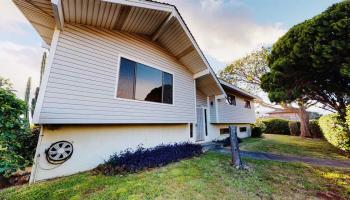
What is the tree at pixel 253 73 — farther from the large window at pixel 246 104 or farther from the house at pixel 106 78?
the house at pixel 106 78

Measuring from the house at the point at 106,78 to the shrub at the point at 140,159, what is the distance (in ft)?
1.61

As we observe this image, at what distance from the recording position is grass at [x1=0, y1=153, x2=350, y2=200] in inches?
132

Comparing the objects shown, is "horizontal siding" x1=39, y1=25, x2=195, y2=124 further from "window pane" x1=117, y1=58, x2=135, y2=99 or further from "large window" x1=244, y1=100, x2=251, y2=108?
"large window" x1=244, y1=100, x2=251, y2=108

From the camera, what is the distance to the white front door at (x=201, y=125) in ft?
33.9

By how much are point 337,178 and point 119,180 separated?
633cm

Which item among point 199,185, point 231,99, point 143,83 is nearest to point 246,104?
point 231,99

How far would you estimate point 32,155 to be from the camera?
13.8 ft

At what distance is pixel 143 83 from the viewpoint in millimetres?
6438

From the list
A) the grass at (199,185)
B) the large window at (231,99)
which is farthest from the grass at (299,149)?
the large window at (231,99)

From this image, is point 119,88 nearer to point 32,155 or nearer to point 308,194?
point 32,155

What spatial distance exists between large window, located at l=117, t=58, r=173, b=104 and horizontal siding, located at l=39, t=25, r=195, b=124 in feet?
0.84

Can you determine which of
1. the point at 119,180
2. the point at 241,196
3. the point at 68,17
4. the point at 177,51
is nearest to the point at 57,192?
the point at 119,180

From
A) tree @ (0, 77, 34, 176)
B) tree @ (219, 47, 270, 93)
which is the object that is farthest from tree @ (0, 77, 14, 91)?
tree @ (219, 47, 270, 93)

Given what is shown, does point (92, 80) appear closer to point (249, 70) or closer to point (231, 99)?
point (231, 99)
